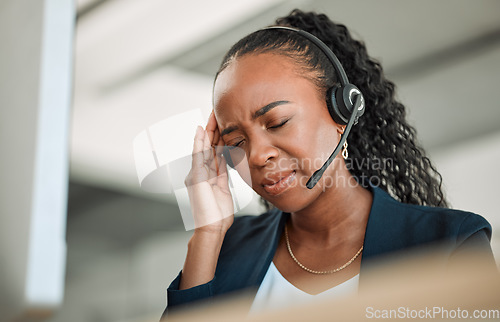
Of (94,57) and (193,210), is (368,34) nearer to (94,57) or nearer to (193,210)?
(193,210)

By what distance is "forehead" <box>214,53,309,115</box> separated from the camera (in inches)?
33.7

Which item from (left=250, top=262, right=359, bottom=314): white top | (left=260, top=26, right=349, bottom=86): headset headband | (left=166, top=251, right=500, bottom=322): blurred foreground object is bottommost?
(left=166, top=251, right=500, bottom=322): blurred foreground object

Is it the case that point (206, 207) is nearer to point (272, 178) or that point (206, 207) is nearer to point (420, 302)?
point (272, 178)

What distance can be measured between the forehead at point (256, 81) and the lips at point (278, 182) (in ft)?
0.40

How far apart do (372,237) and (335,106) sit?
233 millimetres

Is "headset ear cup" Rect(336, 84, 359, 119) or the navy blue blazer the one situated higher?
"headset ear cup" Rect(336, 84, 359, 119)

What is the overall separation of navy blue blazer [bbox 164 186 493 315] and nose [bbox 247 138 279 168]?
0.20 meters

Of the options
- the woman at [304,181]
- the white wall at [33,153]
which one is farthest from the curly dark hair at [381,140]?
the white wall at [33,153]

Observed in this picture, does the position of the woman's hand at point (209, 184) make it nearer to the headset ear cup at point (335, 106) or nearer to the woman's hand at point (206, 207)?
the woman's hand at point (206, 207)

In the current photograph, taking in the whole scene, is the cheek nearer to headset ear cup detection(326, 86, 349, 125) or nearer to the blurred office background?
headset ear cup detection(326, 86, 349, 125)

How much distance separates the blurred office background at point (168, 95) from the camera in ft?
2.83

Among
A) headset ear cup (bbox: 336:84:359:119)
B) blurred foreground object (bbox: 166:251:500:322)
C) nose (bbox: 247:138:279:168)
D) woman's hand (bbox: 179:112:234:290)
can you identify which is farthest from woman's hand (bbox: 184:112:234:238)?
blurred foreground object (bbox: 166:251:500:322)

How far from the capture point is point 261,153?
2.76ft

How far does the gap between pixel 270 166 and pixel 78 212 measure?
53.4 inches
